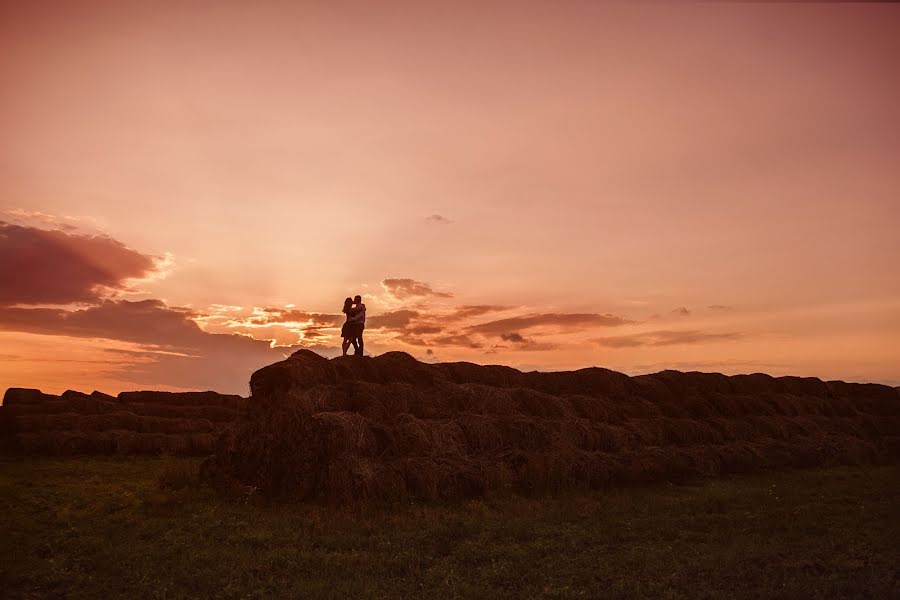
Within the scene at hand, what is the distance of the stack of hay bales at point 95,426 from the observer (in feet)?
98.3

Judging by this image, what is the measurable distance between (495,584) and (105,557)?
8261 mm

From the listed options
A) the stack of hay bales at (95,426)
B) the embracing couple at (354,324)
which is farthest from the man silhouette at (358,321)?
the stack of hay bales at (95,426)

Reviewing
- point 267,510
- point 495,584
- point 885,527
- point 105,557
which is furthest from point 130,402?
point 885,527

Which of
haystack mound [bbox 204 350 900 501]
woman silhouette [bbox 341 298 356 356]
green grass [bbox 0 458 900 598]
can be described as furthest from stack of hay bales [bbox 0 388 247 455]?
green grass [bbox 0 458 900 598]

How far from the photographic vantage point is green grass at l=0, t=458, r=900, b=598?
38.1 ft

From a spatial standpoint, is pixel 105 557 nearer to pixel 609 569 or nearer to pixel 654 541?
pixel 609 569

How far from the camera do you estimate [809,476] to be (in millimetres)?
24516

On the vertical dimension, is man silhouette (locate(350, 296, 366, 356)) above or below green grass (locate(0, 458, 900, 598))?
above

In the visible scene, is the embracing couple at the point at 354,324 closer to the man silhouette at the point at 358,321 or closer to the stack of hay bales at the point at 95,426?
the man silhouette at the point at 358,321

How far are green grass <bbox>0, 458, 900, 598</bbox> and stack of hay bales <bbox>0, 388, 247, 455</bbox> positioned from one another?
11006mm

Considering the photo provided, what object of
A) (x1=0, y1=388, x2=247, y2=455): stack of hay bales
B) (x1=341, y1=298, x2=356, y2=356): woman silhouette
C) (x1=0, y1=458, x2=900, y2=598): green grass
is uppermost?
(x1=341, y1=298, x2=356, y2=356): woman silhouette

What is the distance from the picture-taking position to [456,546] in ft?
46.1

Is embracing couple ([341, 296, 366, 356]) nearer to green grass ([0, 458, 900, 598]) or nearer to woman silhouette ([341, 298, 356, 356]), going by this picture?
woman silhouette ([341, 298, 356, 356])

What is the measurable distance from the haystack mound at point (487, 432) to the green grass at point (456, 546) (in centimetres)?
115
